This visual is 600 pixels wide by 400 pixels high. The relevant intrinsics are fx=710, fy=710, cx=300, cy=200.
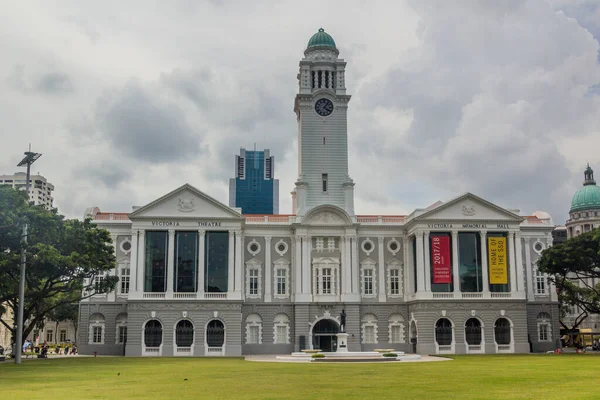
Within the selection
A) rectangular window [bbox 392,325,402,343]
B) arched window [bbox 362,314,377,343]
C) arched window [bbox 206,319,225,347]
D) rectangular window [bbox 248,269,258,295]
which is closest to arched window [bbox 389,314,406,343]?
rectangular window [bbox 392,325,402,343]

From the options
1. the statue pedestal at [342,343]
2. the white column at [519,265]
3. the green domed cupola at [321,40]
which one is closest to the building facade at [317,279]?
→ the white column at [519,265]

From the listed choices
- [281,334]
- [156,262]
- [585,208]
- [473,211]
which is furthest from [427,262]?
[585,208]

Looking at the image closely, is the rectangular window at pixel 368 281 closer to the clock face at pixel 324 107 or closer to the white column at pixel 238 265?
the white column at pixel 238 265

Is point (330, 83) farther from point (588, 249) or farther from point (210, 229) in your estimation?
point (588, 249)

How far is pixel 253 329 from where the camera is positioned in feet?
233

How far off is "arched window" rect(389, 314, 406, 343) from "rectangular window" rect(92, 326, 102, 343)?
29.2 metres

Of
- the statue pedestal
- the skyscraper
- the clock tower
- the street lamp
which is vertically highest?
the skyscraper

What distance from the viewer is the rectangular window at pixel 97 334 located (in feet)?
234

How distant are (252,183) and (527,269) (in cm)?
9110

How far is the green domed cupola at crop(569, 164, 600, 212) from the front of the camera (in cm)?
13400

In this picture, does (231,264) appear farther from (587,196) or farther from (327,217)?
(587,196)

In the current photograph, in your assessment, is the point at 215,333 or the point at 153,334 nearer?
the point at 153,334

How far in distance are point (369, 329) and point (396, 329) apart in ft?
9.28

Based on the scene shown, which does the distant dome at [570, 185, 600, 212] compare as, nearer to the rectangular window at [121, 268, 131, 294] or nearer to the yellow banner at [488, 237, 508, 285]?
the yellow banner at [488, 237, 508, 285]
